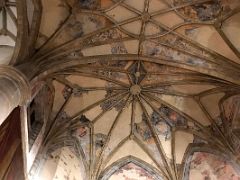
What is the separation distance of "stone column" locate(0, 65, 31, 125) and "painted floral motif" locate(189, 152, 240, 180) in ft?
22.7

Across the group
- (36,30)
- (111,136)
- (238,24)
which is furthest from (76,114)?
(238,24)

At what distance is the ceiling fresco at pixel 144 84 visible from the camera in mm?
12789

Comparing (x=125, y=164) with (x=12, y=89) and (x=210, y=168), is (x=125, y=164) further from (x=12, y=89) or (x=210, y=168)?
(x=12, y=89)

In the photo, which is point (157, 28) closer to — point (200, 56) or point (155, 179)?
point (200, 56)

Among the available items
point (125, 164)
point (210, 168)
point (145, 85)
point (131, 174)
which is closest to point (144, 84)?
point (145, 85)

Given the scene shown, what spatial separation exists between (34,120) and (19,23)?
11.7 feet

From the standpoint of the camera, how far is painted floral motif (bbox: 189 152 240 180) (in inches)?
515

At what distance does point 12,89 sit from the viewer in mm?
9719

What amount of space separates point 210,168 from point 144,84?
3.92 meters

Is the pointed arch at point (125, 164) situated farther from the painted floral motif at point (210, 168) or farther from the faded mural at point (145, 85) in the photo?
the painted floral motif at point (210, 168)

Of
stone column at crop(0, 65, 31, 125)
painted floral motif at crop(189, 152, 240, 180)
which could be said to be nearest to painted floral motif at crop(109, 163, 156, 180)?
painted floral motif at crop(189, 152, 240, 180)

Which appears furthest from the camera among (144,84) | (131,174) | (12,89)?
(144,84)

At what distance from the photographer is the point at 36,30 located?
1255 centimetres

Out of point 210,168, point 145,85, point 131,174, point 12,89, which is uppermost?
point 145,85
